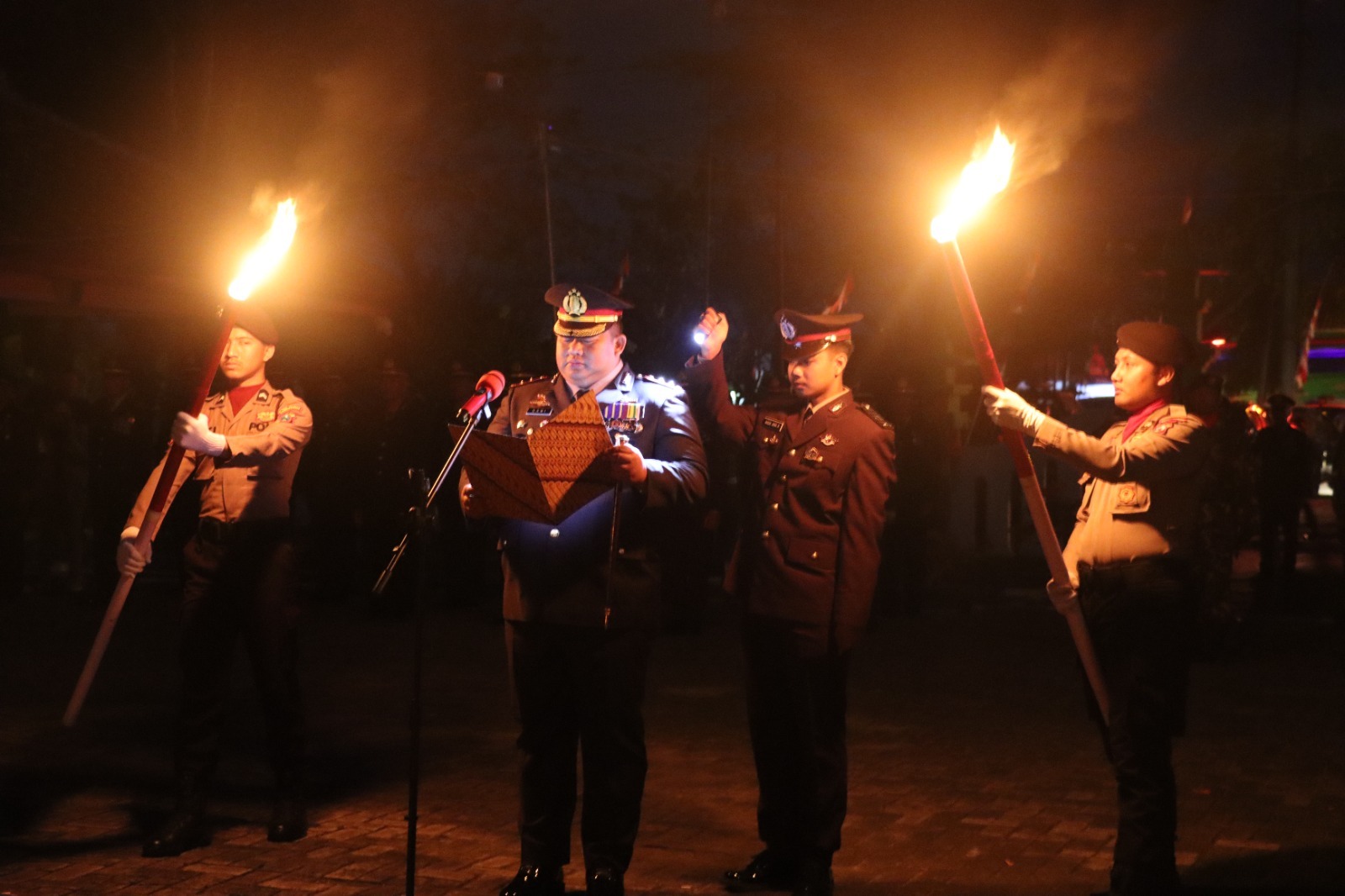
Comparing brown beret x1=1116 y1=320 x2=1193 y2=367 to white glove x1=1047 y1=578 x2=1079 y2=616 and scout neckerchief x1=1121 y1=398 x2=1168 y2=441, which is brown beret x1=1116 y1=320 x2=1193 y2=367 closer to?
scout neckerchief x1=1121 y1=398 x2=1168 y2=441

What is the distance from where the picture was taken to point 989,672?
36.6 ft

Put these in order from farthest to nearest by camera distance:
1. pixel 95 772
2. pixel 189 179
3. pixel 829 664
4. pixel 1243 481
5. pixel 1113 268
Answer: pixel 1113 268 → pixel 189 179 → pixel 1243 481 → pixel 95 772 → pixel 829 664

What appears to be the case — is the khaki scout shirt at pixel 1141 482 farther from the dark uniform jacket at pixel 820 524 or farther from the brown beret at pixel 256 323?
the brown beret at pixel 256 323

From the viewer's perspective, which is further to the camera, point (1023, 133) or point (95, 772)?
point (95, 772)

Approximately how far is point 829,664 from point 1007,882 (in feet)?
3.47

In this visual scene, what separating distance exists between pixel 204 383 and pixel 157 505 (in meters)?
0.51

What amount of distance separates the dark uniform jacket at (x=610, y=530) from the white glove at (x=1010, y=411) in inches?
40.7

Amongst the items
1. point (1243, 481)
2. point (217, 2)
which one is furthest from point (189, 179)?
point (1243, 481)


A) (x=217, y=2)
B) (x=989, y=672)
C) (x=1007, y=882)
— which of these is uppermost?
(x=217, y=2)

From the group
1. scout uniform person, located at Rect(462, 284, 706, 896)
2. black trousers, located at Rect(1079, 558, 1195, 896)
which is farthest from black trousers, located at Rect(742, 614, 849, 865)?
black trousers, located at Rect(1079, 558, 1195, 896)

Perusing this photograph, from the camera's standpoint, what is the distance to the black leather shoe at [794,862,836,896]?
5586 millimetres

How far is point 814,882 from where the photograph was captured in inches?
221

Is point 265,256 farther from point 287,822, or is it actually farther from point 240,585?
point 287,822

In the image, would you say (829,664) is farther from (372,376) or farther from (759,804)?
(372,376)
